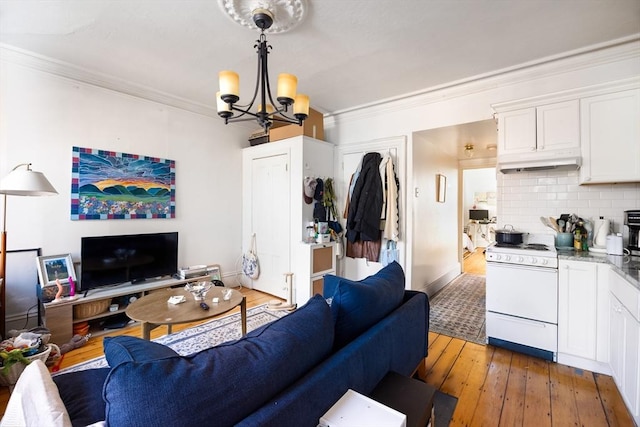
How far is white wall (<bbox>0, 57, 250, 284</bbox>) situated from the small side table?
10.8ft

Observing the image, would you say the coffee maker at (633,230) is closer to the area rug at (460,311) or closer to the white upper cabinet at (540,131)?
the white upper cabinet at (540,131)

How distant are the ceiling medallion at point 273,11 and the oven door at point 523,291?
8.44ft

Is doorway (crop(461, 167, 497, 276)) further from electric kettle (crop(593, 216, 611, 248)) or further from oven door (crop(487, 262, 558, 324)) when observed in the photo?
oven door (crop(487, 262, 558, 324))

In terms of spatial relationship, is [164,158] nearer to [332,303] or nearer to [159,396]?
[332,303]

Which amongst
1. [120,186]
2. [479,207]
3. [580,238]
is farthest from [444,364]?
[479,207]

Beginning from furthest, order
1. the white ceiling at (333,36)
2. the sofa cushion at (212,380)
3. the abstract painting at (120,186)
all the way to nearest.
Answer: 1. the abstract painting at (120,186)
2. the white ceiling at (333,36)
3. the sofa cushion at (212,380)

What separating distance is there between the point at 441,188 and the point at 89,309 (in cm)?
451

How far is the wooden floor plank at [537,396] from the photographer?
5.43 ft

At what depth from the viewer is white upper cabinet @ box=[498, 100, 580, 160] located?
2.38 m

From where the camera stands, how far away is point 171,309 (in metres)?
2.12

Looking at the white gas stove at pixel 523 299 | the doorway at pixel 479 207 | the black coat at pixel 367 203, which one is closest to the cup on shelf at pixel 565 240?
the white gas stove at pixel 523 299

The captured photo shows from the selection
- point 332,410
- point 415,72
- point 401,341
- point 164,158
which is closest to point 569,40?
point 415,72

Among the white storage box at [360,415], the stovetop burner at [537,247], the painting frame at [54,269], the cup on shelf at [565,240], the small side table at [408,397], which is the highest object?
the cup on shelf at [565,240]

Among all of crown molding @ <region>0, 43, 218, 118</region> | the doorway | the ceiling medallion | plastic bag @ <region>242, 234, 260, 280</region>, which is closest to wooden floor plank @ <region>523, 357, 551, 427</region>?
the ceiling medallion
